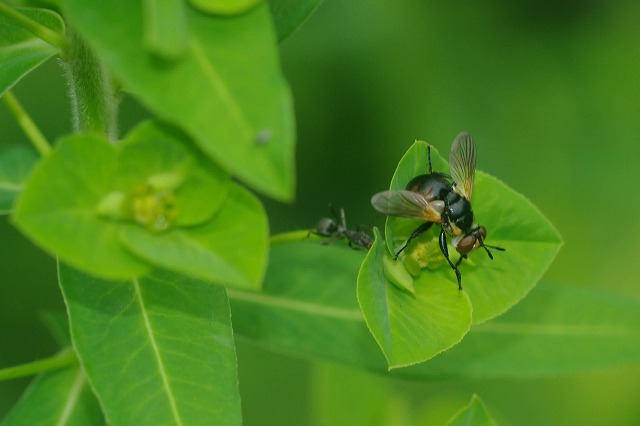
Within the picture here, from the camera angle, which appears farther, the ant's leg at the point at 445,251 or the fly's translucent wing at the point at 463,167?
the fly's translucent wing at the point at 463,167

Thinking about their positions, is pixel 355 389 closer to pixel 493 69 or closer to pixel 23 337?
pixel 23 337

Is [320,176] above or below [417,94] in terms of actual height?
below

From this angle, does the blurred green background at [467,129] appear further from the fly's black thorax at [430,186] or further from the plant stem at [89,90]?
the plant stem at [89,90]

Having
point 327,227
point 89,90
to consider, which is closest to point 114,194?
point 89,90

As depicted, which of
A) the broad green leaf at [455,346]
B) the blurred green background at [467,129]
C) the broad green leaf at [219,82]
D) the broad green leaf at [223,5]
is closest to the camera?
the broad green leaf at [219,82]

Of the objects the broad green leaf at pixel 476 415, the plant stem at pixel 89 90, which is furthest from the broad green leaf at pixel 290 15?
the broad green leaf at pixel 476 415

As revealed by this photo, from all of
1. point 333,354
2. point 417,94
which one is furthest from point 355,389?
point 417,94
